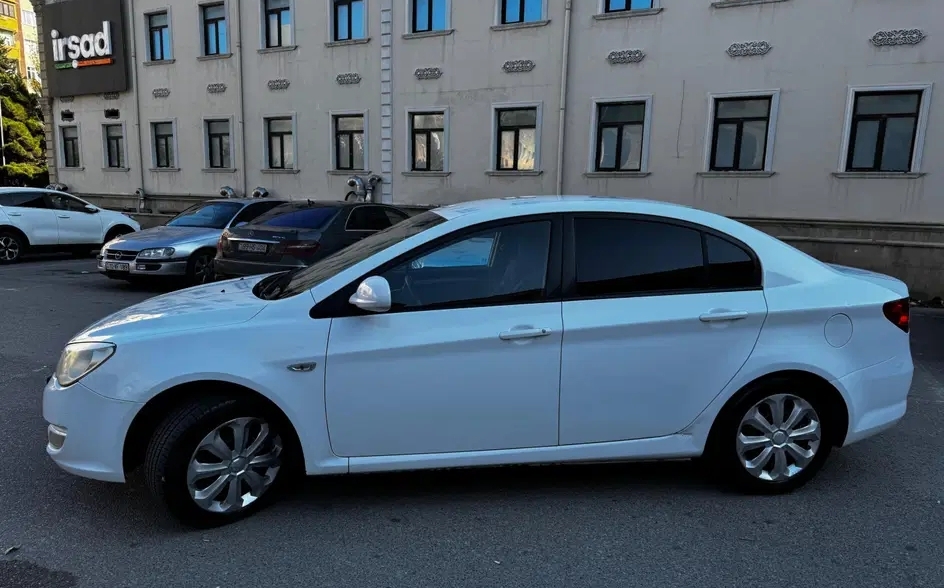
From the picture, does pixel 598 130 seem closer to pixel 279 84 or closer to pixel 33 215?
pixel 279 84

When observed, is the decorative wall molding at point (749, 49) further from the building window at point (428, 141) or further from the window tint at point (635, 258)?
the window tint at point (635, 258)

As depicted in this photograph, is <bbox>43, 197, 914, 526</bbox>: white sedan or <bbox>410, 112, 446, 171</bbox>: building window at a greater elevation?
<bbox>410, 112, 446, 171</bbox>: building window

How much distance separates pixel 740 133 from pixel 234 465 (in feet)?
41.6

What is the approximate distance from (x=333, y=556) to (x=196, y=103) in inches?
757

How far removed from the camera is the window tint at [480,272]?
3.04m

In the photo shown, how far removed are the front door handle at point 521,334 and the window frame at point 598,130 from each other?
11454 millimetres

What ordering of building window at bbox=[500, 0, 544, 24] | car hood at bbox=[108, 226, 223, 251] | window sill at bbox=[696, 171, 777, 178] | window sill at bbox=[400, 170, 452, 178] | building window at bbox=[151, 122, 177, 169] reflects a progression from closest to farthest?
car hood at bbox=[108, 226, 223, 251], window sill at bbox=[696, 171, 777, 178], building window at bbox=[500, 0, 544, 24], window sill at bbox=[400, 170, 452, 178], building window at bbox=[151, 122, 177, 169]

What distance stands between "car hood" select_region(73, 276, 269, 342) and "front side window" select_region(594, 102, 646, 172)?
11.8 metres

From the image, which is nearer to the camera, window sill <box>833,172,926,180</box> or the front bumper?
the front bumper

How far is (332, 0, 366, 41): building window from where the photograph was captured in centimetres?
1623

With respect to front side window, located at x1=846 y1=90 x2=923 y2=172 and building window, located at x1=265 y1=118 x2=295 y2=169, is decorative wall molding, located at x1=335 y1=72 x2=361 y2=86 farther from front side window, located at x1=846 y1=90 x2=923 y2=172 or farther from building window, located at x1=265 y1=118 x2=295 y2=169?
front side window, located at x1=846 y1=90 x2=923 y2=172

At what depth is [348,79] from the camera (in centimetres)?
1641

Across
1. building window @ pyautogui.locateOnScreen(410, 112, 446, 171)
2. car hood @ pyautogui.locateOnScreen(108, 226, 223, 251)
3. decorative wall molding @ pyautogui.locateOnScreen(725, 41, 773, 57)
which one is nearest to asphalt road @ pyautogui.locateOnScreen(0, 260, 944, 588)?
car hood @ pyautogui.locateOnScreen(108, 226, 223, 251)

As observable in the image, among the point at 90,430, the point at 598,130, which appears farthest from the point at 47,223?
the point at 90,430
